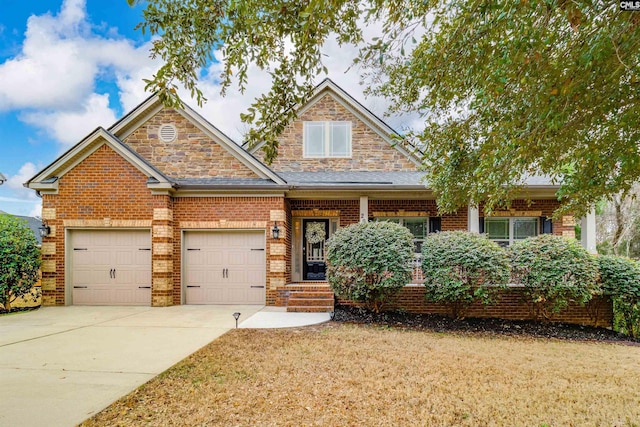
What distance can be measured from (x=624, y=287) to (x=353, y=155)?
8336 mm

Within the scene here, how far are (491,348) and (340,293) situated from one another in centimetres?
336

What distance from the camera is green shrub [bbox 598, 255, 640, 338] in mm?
8094

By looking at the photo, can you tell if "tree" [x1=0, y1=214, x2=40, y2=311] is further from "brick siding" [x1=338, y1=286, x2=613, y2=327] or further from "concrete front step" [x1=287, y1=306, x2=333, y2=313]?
"brick siding" [x1=338, y1=286, x2=613, y2=327]

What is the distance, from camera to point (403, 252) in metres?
8.12

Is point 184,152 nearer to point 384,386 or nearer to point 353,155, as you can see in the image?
point 353,155

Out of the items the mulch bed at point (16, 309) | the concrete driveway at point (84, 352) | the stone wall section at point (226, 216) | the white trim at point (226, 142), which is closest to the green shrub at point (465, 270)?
the stone wall section at point (226, 216)

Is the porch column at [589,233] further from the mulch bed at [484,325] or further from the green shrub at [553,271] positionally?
the mulch bed at [484,325]

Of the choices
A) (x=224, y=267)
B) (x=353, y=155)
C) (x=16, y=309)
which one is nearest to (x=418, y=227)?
(x=353, y=155)

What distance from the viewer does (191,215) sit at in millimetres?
10375

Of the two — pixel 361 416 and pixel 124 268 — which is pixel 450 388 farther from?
pixel 124 268

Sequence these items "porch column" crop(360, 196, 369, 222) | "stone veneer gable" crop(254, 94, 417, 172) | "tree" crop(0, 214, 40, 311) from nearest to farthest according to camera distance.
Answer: "tree" crop(0, 214, 40, 311)
"porch column" crop(360, 196, 369, 222)
"stone veneer gable" crop(254, 94, 417, 172)

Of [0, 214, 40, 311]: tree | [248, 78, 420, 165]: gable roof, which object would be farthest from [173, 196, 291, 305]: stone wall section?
[0, 214, 40, 311]: tree

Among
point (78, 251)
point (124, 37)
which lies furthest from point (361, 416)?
point (124, 37)

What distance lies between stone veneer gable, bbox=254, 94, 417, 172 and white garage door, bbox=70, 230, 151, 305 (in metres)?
5.20
